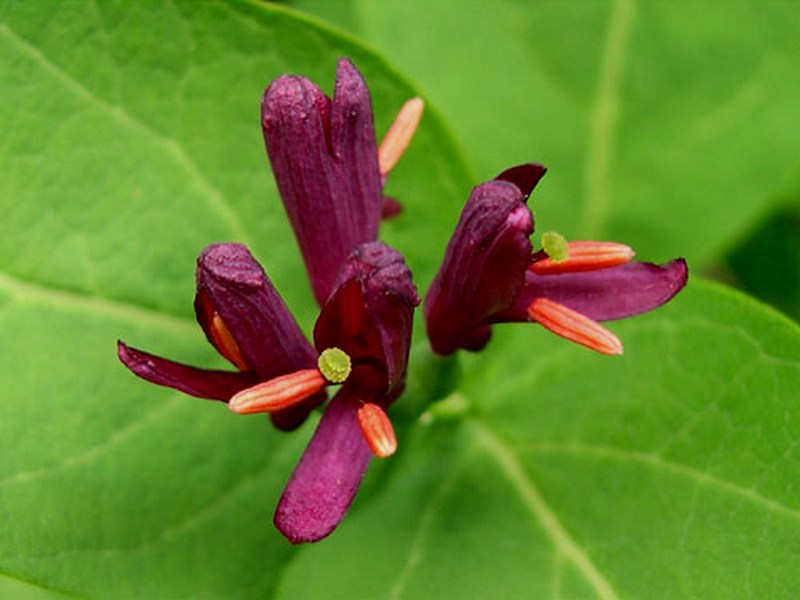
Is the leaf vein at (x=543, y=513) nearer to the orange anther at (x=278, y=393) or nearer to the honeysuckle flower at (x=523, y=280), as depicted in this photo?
the honeysuckle flower at (x=523, y=280)

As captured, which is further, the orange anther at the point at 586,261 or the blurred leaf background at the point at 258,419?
the blurred leaf background at the point at 258,419

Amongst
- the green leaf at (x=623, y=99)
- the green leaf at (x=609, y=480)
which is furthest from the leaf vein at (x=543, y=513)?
the green leaf at (x=623, y=99)

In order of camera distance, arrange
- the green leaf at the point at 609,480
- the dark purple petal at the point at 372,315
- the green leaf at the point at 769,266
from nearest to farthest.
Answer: the dark purple petal at the point at 372,315
the green leaf at the point at 609,480
the green leaf at the point at 769,266

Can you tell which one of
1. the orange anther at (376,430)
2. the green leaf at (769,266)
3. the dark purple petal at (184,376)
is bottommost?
the green leaf at (769,266)

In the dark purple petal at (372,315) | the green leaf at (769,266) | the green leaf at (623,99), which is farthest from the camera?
the green leaf at (769,266)

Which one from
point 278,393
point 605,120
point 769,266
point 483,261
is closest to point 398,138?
point 483,261

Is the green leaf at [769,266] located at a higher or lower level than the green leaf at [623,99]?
lower

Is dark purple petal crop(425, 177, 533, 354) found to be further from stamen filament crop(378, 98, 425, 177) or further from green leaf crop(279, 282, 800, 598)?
green leaf crop(279, 282, 800, 598)

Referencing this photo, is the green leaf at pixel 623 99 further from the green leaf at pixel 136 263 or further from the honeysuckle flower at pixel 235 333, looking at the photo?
the honeysuckle flower at pixel 235 333

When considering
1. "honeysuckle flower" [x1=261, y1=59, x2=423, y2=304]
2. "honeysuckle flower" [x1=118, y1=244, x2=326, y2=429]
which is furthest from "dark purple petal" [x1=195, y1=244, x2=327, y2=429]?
"honeysuckle flower" [x1=261, y1=59, x2=423, y2=304]
